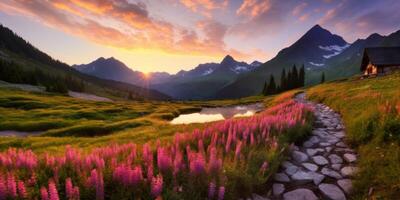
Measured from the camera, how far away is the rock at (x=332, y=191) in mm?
5327

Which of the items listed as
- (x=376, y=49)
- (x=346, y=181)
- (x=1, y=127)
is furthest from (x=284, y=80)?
(x=346, y=181)

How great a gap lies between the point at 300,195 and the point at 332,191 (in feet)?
2.62

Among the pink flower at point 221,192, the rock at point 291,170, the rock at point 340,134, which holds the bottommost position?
the rock at point 291,170

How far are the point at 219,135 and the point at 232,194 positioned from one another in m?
3.28

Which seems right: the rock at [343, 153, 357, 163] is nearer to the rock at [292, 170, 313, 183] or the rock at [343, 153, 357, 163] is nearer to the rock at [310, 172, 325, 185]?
the rock at [310, 172, 325, 185]

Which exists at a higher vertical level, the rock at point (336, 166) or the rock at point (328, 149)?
the rock at point (328, 149)

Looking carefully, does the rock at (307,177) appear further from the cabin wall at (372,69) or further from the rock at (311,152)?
the cabin wall at (372,69)

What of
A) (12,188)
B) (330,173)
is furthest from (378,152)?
(12,188)

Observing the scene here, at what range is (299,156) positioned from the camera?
7.88 meters

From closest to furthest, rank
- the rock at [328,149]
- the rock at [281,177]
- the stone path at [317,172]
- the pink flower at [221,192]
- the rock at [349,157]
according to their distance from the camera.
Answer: the pink flower at [221,192] < the stone path at [317,172] < the rock at [281,177] < the rock at [349,157] < the rock at [328,149]

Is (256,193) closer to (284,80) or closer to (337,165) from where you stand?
(337,165)

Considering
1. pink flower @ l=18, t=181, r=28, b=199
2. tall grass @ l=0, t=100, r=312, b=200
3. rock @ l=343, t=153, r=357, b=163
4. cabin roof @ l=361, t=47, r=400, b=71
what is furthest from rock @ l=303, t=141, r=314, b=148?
cabin roof @ l=361, t=47, r=400, b=71

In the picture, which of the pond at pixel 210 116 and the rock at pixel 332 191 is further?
the pond at pixel 210 116

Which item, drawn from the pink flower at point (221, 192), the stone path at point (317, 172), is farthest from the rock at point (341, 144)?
the pink flower at point (221, 192)
